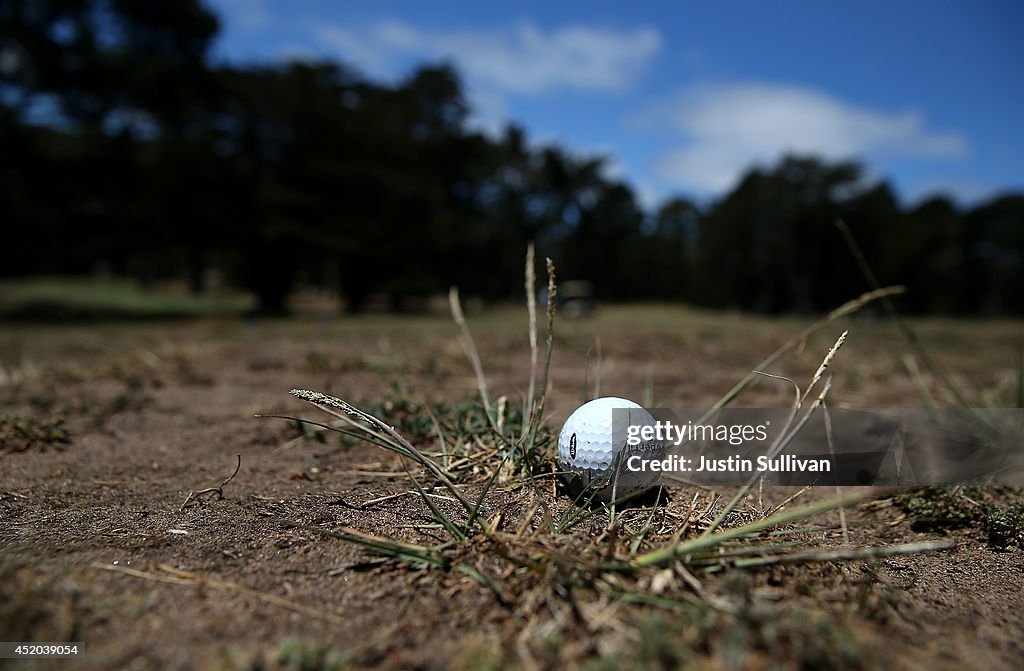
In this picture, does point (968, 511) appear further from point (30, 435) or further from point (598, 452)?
point (30, 435)

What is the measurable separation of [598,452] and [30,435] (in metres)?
2.33

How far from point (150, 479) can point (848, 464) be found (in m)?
2.51

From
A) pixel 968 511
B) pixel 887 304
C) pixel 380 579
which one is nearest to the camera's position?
pixel 380 579

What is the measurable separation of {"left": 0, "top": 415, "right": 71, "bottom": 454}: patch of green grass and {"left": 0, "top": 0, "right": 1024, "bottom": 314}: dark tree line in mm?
12967

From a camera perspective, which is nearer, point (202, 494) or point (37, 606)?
point (37, 606)

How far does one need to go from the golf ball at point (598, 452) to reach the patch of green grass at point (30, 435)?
2132 millimetres

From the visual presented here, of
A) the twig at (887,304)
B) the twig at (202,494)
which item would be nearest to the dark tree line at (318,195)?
the twig at (202,494)

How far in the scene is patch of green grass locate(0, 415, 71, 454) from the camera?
245 centimetres

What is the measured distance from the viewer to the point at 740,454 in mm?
2328

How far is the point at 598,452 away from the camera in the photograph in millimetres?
1795

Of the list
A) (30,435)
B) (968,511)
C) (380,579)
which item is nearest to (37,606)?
(380,579)

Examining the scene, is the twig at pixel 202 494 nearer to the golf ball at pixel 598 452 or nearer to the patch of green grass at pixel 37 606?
the patch of green grass at pixel 37 606

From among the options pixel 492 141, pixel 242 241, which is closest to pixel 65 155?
pixel 242 241

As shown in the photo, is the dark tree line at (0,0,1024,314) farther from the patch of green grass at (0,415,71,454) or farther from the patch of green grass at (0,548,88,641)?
the patch of green grass at (0,548,88,641)
